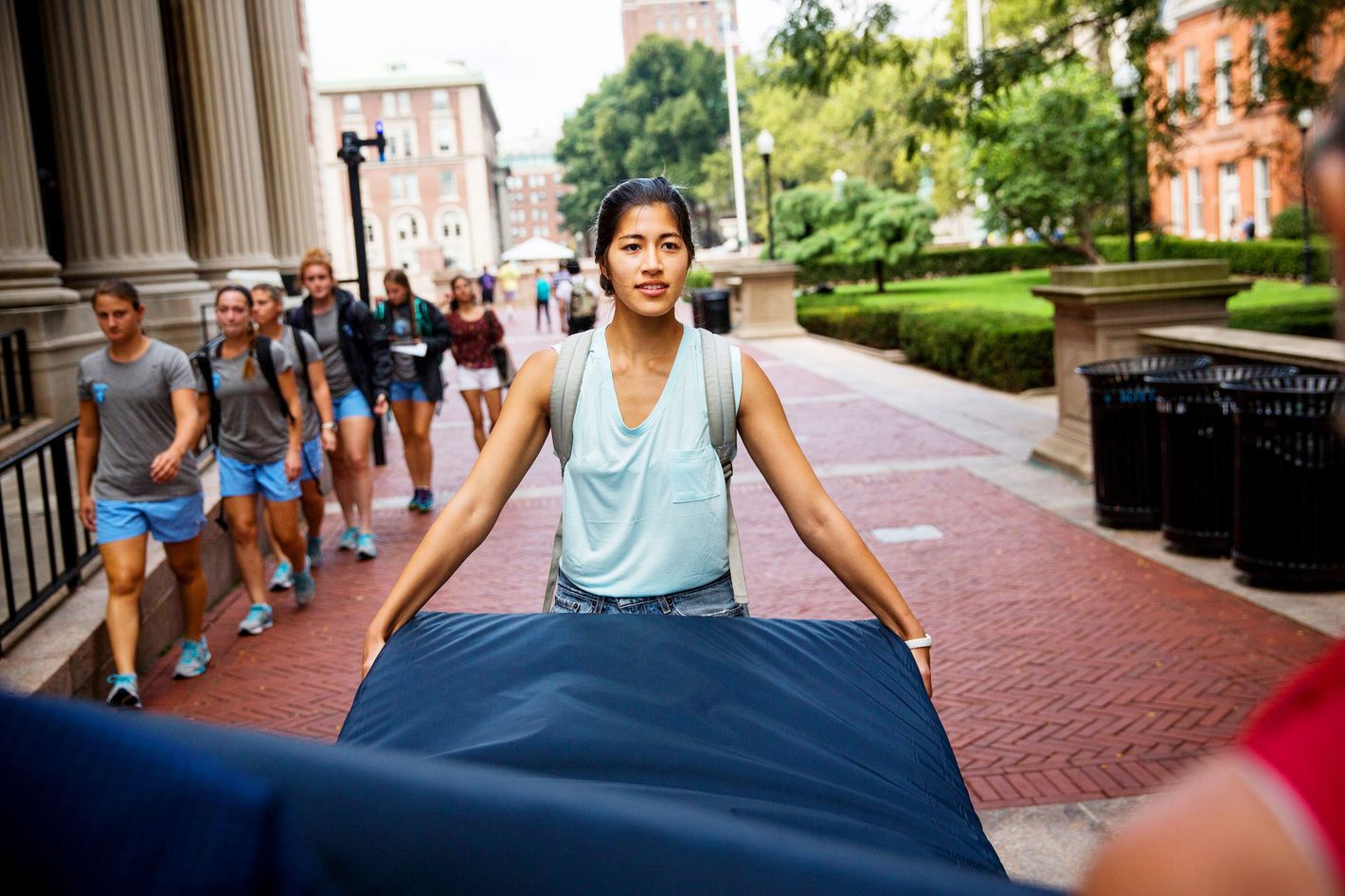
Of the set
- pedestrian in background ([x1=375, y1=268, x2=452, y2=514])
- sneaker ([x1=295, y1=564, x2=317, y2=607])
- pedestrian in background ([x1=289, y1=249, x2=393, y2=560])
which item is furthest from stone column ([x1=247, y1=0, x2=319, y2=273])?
sneaker ([x1=295, y1=564, x2=317, y2=607])

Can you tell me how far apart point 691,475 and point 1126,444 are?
6695mm

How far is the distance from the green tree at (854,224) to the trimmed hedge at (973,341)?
15.9 metres

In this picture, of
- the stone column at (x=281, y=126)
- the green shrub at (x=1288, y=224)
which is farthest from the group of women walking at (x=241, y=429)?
the green shrub at (x=1288, y=224)

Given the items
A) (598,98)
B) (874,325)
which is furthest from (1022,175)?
(598,98)

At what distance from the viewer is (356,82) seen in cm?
11244

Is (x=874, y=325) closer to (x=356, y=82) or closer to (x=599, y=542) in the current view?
(x=599, y=542)

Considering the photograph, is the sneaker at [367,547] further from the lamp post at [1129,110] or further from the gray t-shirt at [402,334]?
the lamp post at [1129,110]

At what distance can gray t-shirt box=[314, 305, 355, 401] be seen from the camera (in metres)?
9.50

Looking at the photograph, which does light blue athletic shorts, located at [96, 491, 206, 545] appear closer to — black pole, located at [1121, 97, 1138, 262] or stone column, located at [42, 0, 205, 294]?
stone column, located at [42, 0, 205, 294]

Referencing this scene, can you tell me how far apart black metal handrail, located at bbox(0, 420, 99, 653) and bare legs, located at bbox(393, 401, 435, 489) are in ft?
10.0

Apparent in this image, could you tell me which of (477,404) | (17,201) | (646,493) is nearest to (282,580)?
(477,404)

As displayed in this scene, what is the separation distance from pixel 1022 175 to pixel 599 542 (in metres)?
39.5

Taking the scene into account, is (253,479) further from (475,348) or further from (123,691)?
(475,348)

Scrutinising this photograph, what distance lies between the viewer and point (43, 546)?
8.09 metres
